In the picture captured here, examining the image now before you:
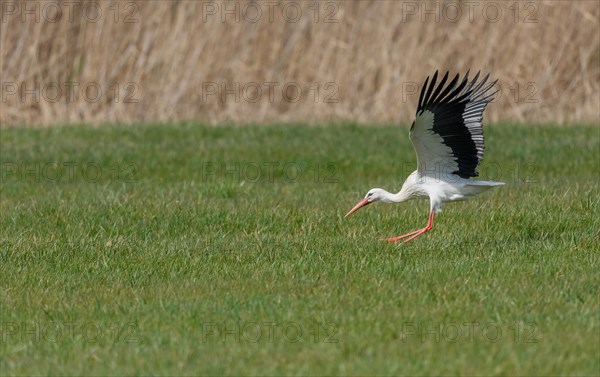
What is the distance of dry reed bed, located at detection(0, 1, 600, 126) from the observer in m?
15.0

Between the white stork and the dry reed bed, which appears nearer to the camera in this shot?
the white stork

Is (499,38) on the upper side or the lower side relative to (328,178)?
upper

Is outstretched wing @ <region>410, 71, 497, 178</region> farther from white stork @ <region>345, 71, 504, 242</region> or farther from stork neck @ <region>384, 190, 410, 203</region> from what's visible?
stork neck @ <region>384, 190, 410, 203</region>

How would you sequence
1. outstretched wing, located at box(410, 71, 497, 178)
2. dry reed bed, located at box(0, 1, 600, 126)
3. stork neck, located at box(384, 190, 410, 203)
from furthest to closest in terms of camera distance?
dry reed bed, located at box(0, 1, 600, 126) < stork neck, located at box(384, 190, 410, 203) < outstretched wing, located at box(410, 71, 497, 178)

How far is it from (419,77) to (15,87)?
5029mm

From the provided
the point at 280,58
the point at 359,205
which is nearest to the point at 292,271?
the point at 359,205

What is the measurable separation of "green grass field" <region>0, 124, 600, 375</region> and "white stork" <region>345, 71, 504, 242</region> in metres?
0.33

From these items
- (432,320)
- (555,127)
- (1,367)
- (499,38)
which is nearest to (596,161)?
(555,127)

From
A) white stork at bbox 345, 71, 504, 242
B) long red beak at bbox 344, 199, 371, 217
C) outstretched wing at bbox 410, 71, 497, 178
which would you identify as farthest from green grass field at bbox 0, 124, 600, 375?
outstretched wing at bbox 410, 71, 497, 178

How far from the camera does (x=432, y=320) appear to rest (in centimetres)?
575

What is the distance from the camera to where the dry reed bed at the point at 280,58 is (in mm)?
15047

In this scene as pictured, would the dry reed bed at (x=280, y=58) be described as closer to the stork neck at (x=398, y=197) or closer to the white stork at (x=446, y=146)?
the stork neck at (x=398, y=197)

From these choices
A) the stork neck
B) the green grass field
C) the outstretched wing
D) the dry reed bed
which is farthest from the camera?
the dry reed bed

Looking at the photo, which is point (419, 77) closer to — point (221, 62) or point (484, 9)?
point (484, 9)
